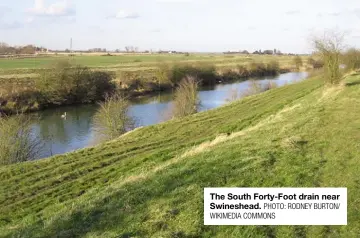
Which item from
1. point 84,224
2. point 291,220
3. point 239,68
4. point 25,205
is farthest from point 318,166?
point 239,68

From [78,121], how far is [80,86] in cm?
1253

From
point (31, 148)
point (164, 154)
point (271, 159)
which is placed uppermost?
point (271, 159)

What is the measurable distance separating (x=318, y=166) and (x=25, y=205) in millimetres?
8233

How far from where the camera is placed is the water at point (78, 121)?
29.0m

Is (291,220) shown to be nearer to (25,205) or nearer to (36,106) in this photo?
(25,205)

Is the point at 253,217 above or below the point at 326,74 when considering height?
below

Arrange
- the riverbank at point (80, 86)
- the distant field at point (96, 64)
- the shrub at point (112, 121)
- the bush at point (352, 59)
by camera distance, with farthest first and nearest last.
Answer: the distant field at point (96, 64)
the riverbank at point (80, 86)
the bush at point (352, 59)
the shrub at point (112, 121)

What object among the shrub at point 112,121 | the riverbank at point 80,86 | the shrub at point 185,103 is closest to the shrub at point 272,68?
the riverbank at point 80,86

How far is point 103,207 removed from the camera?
7199mm

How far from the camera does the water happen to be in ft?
95.3

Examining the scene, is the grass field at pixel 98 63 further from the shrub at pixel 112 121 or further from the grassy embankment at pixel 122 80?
the shrub at pixel 112 121

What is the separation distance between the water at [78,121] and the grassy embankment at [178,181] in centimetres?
1315

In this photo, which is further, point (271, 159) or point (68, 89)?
point (68, 89)

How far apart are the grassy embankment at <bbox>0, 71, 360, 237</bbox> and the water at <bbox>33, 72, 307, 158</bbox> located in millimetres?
13151
